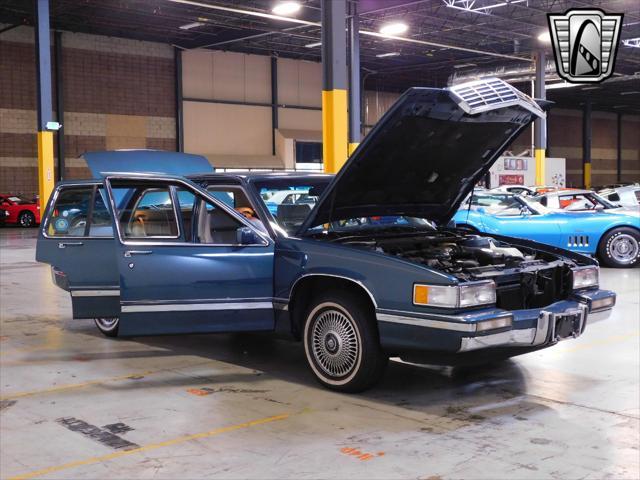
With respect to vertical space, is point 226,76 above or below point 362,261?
above

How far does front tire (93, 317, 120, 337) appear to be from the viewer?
285 inches

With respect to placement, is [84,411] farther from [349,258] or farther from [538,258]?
[538,258]

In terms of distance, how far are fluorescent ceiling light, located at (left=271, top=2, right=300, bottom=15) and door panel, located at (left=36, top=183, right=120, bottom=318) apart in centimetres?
1787

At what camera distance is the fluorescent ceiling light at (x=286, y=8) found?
77.0ft

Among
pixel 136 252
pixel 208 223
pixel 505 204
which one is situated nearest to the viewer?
pixel 136 252

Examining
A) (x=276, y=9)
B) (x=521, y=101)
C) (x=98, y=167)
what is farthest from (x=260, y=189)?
(x=276, y=9)

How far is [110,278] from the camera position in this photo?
645 centimetres

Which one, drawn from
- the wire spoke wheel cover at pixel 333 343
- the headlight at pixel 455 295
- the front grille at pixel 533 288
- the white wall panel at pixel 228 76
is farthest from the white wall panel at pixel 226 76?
the headlight at pixel 455 295

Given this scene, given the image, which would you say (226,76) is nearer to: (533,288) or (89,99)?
(89,99)

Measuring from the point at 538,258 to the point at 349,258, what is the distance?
5.58 feet

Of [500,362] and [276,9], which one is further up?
[276,9]

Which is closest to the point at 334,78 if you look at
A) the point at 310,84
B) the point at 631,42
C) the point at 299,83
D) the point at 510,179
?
the point at 510,179

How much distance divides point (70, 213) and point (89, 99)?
80.8 ft

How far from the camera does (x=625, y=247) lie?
12.4 meters
